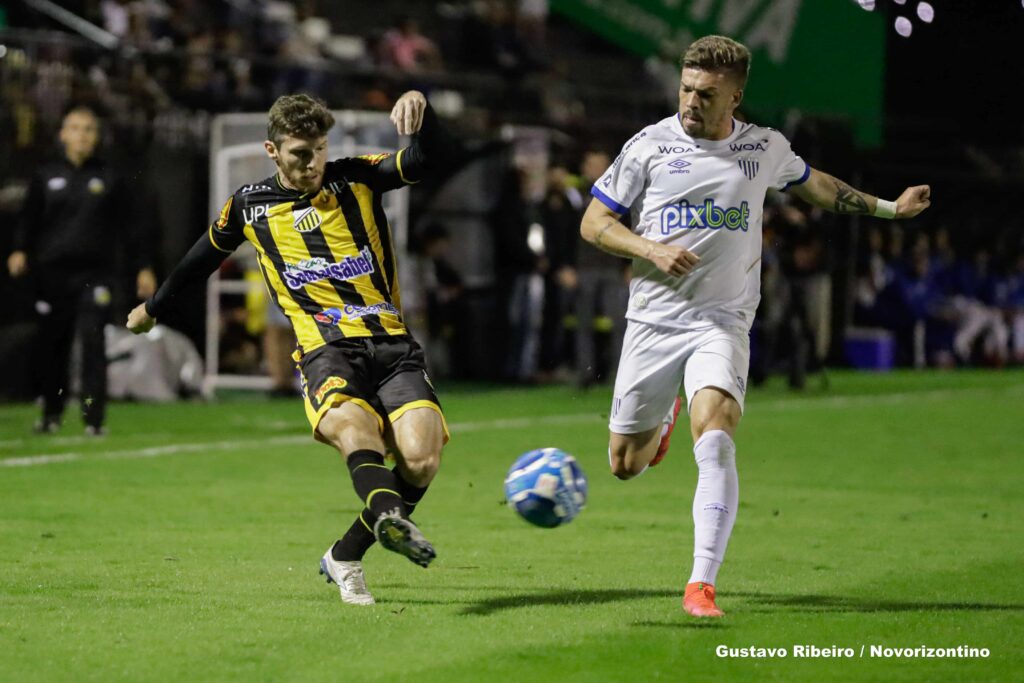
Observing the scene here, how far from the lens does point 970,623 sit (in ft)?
22.1

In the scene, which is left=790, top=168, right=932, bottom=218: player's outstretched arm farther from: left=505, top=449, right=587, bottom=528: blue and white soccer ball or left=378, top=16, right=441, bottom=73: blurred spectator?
left=378, top=16, right=441, bottom=73: blurred spectator

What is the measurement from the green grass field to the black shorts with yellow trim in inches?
30.7

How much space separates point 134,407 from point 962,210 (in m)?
17.4

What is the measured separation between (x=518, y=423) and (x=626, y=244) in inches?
356

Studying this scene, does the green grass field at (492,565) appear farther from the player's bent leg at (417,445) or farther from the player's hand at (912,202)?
the player's hand at (912,202)

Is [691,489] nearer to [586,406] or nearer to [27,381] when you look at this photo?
[586,406]

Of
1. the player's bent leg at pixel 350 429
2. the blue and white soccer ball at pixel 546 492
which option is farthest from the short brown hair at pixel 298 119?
the blue and white soccer ball at pixel 546 492

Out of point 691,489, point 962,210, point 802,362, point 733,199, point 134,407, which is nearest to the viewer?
point 733,199

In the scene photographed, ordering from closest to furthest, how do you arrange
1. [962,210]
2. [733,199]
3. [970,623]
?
1. [970,623]
2. [733,199]
3. [962,210]

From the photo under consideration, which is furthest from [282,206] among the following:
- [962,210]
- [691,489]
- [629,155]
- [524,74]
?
[962,210]

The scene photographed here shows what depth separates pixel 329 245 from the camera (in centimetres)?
723

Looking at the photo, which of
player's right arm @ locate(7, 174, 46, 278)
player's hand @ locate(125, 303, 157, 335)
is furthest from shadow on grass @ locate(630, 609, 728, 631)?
player's right arm @ locate(7, 174, 46, 278)

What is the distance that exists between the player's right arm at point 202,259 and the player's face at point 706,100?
1900 mm

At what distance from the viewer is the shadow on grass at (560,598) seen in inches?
275
